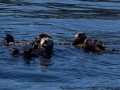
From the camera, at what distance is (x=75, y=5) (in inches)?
1024

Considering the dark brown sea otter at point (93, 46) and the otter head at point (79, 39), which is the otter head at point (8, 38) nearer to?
the otter head at point (79, 39)

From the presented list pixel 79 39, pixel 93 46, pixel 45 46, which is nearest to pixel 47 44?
pixel 45 46

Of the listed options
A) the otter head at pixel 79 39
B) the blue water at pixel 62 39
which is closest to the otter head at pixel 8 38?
the blue water at pixel 62 39

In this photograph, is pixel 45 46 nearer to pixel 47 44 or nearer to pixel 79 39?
pixel 47 44

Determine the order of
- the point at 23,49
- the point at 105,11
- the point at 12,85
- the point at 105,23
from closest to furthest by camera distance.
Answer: the point at 12,85
the point at 23,49
the point at 105,23
the point at 105,11

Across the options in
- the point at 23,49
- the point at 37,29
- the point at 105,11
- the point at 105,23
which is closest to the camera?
the point at 23,49

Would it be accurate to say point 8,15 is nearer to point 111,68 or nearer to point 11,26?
point 11,26

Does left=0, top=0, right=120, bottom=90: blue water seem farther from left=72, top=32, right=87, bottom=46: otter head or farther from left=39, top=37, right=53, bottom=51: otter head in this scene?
left=72, top=32, right=87, bottom=46: otter head

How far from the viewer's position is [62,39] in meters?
17.5

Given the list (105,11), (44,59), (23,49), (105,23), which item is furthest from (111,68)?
(105,11)

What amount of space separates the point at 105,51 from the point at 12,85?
4416 millimetres

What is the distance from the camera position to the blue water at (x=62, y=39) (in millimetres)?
11773

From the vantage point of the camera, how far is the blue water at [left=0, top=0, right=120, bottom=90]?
11.8 m

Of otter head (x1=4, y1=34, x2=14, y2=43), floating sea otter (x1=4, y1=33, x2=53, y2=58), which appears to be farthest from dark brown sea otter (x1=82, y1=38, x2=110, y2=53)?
otter head (x1=4, y1=34, x2=14, y2=43)
